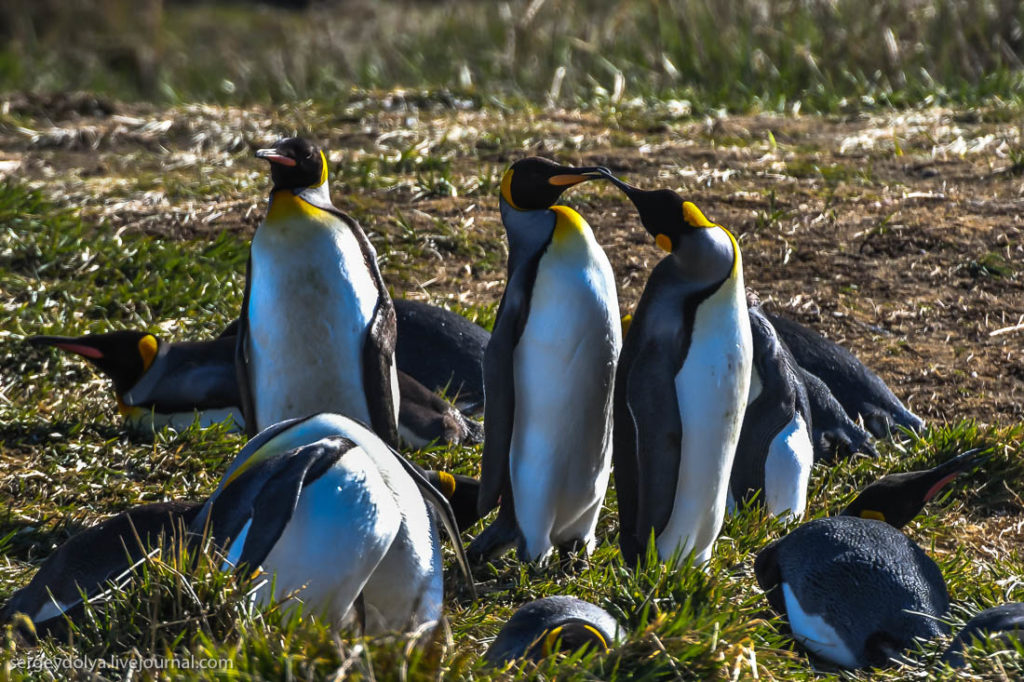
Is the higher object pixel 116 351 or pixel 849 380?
pixel 116 351

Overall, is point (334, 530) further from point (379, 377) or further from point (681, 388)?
point (379, 377)

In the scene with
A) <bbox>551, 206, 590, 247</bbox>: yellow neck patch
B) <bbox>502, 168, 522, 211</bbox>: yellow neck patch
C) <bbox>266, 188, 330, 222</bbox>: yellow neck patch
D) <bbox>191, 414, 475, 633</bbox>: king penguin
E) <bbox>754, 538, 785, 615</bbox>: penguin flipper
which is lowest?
<bbox>754, 538, 785, 615</bbox>: penguin flipper

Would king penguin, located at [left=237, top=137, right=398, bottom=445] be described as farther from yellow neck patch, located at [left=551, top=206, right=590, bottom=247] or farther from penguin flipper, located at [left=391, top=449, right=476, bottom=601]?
penguin flipper, located at [left=391, top=449, right=476, bottom=601]

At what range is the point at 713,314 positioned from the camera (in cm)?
407

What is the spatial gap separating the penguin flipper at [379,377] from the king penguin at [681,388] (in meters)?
1.07

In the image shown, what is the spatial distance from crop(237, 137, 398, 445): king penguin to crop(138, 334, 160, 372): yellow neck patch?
0.65 m

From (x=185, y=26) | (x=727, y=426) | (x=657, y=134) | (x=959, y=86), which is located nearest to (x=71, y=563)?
(x=727, y=426)

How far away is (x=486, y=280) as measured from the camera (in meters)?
6.68

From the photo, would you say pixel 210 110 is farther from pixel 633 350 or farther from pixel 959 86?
pixel 633 350

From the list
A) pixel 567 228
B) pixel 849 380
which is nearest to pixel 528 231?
pixel 567 228

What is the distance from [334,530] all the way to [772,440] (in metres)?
1.82

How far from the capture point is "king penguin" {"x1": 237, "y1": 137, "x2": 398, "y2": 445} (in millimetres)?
4820

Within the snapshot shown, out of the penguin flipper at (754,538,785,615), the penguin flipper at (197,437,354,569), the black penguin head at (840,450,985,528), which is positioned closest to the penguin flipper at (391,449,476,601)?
the penguin flipper at (197,437,354,569)

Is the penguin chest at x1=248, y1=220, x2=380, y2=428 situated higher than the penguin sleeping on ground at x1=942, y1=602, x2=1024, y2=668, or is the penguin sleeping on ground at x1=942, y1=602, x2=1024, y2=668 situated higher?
the penguin chest at x1=248, y1=220, x2=380, y2=428
